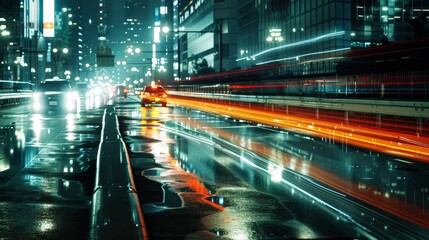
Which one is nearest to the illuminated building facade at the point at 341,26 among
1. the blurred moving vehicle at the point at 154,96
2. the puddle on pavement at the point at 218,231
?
the blurred moving vehicle at the point at 154,96

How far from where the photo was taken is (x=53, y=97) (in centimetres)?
3684

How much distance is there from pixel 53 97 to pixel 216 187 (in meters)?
28.2

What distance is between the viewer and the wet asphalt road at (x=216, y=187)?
24.1 ft

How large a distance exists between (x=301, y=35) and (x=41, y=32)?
4064 inches

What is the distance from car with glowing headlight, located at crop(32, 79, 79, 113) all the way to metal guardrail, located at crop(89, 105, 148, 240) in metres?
25.0

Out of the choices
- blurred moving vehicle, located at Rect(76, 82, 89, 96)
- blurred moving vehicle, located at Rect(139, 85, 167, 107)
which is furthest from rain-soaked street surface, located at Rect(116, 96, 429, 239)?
blurred moving vehicle, located at Rect(76, 82, 89, 96)

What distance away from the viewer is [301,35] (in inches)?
2731

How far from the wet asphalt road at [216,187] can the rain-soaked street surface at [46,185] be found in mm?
16

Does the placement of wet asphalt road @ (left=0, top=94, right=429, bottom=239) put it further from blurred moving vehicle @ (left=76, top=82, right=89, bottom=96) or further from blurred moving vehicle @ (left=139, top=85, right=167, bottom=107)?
blurred moving vehicle @ (left=76, top=82, right=89, bottom=96)

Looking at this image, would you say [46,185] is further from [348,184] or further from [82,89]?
[82,89]

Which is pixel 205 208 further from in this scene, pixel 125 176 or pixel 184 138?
pixel 184 138

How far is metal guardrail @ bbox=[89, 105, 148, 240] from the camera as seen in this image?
6.56 metres

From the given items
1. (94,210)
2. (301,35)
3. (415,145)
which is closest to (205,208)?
(94,210)

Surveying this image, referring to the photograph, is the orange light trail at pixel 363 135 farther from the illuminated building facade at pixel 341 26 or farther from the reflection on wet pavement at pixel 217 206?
the illuminated building facade at pixel 341 26
